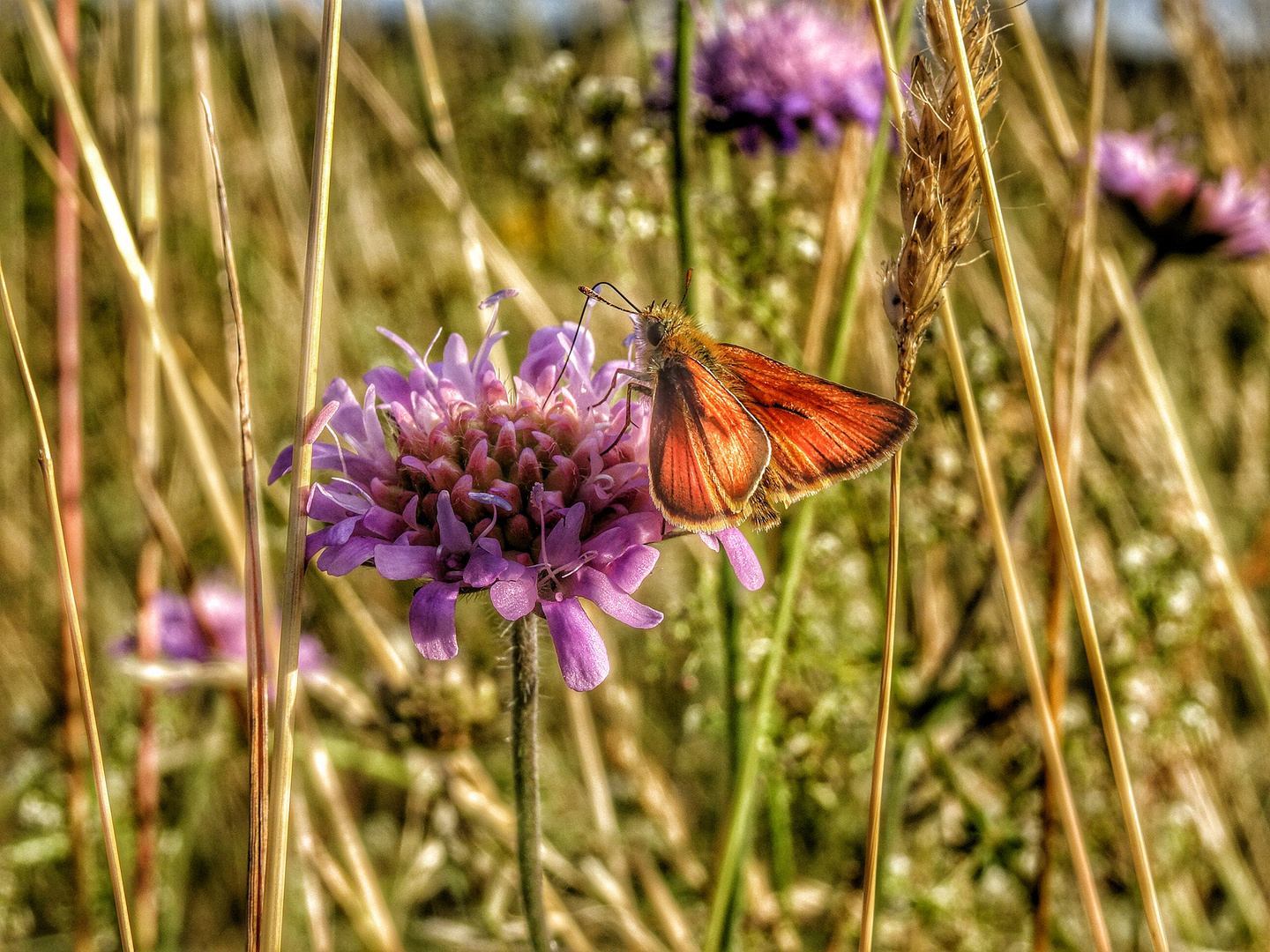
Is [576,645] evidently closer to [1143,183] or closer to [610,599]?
A: [610,599]

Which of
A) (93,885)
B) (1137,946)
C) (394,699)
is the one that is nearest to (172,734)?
(93,885)

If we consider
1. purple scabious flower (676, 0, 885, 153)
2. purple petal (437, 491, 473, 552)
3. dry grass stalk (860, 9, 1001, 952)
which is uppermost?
purple scabious flower (676, 0, 885, 153)

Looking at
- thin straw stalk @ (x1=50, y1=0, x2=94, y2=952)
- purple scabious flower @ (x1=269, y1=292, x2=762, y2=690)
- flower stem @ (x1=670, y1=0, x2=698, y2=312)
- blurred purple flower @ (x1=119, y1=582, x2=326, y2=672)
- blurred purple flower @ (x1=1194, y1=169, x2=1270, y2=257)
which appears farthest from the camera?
blurred purple flower @ (x1=119, y1=582, x2=326, y2=672)

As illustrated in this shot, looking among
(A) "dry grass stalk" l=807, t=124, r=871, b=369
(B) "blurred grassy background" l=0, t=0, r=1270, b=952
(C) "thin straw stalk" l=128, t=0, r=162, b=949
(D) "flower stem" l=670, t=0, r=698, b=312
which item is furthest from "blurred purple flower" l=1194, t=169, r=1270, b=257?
(C) "thin straw stalk" l=128, t=0, r=162, b=949

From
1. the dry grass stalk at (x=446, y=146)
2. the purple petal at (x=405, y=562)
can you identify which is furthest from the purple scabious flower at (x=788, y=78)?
the purple petal at (x=405, y=562)

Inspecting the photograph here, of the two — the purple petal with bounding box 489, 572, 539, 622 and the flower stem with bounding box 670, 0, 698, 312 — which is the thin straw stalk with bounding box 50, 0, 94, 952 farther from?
the purple petal with bounding box 489, 572, 539, 622

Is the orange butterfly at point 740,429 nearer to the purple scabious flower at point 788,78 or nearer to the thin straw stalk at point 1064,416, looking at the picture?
the thin straw stalk at point 1064,416

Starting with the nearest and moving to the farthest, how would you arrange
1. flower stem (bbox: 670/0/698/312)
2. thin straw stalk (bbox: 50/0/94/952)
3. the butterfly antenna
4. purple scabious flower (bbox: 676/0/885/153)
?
the butterfly antenna → flower stem (bbox: 670/0/698/312) → thin straw stalk (bbox: 50/0/94/952) → purple scabious flower (bbox: 676/0/885/153)

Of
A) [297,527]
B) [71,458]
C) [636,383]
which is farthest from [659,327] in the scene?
[71,458]

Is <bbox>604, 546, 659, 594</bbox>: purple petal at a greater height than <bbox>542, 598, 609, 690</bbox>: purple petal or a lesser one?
greater
